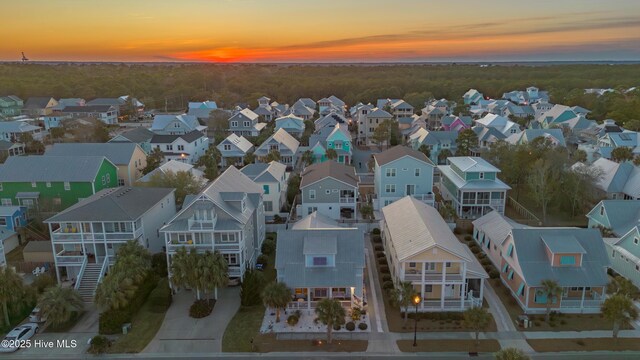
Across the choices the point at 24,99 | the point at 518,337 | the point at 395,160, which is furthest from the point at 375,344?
the point at 24,99

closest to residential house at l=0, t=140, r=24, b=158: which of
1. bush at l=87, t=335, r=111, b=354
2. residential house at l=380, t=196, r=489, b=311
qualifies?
bush at l=87, t=335, r=111, b=354

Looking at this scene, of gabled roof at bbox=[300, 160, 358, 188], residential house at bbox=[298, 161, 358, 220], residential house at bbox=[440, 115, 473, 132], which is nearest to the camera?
residential house at bbox=[298, 161, 358, 220]

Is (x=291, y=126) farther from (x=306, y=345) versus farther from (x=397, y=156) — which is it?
(x=306, y=345)

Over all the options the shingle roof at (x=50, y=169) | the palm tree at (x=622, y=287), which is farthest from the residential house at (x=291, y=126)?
the palm tree at (x=622, y=287)

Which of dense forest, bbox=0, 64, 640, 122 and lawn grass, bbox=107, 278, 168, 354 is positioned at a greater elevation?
dense forest, bbox=0, 64, 640, 122

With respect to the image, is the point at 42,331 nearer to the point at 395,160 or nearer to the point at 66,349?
the point at 66,349

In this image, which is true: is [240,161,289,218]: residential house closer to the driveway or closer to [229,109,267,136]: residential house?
the driveway

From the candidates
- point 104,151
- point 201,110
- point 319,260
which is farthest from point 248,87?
point 319,260
